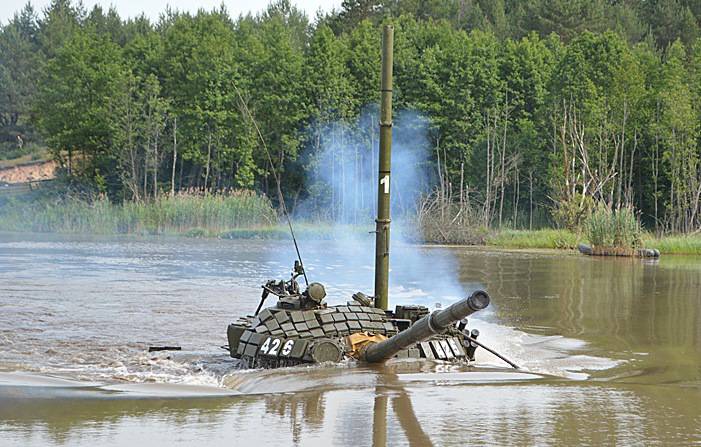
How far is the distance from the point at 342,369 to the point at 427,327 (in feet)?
4.98

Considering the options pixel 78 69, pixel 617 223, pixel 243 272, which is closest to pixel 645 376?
pixel 243 272

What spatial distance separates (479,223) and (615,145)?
412 inches

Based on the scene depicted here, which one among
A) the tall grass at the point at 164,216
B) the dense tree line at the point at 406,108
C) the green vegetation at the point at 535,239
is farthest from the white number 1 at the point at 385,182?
the tall grass at the point at 164,216

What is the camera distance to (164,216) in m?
44.2

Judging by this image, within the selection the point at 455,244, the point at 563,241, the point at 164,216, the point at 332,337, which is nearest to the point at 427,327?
the point at 332,337

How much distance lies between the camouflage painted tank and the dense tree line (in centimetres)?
2891

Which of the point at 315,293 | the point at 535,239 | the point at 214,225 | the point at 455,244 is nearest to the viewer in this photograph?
the point at 315,293

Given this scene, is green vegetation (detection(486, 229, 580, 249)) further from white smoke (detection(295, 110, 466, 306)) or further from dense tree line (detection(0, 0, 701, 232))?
white smoke (detection(295, 110, 466, 306))

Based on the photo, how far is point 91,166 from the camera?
64812 millimetres

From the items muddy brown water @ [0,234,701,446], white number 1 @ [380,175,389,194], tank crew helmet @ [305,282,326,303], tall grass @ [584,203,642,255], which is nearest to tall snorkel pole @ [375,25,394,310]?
white number 1 @ [380,175,389,194]

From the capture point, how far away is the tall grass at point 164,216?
43.2m

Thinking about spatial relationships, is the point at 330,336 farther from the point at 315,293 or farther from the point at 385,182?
the point at 385,182

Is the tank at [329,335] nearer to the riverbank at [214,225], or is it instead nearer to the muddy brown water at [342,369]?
the muddy brown water at [342,369]

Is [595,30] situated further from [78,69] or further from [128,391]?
[128,391]
